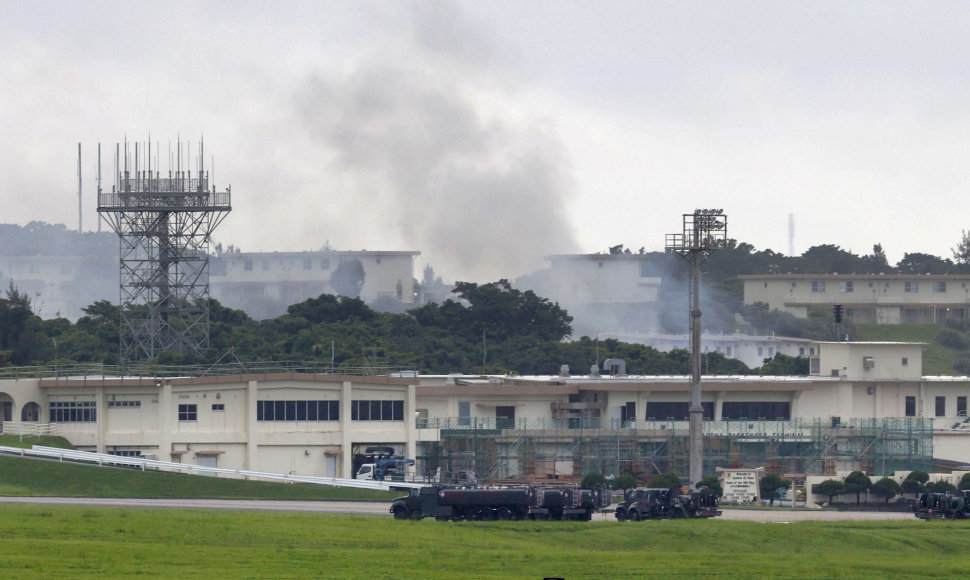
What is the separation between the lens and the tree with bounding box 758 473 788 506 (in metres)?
77.5

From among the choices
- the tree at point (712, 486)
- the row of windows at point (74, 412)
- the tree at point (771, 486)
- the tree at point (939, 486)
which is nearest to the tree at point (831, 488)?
the tree at point (771, 486)

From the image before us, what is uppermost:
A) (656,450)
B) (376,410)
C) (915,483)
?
(376,410)

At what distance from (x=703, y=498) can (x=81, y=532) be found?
2615 centimetres

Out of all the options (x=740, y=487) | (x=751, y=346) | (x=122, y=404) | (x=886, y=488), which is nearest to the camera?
(x=886, y=488)

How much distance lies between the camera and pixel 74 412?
3374 inches

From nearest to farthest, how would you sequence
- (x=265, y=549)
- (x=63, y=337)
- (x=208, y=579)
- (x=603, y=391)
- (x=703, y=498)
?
(x=208, y=579)
(x=265, y=549)
(x=703, y=498)
(x=603, y=391)
(x=63, y=337)

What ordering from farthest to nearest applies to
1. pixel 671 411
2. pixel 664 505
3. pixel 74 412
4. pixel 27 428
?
1. pixel 671 411
2. pixel 74 412
3. pixel 27 428
4. pixel 664 505

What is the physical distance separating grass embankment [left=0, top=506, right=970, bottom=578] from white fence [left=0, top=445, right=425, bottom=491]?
51.5ft

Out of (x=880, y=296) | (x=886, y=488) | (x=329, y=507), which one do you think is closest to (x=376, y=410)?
(x=329, y=507)

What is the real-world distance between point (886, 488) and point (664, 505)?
17513mm

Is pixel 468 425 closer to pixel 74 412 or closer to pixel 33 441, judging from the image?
pixel 74 412

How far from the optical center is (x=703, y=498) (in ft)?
209

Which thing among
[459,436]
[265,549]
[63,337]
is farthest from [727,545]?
[63,337]

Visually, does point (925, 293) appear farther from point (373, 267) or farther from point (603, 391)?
point (603, 391)
